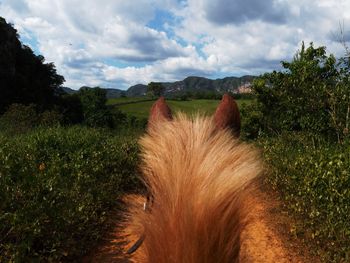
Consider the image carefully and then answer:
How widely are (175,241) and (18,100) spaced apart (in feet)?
126

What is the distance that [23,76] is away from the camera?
39.3m

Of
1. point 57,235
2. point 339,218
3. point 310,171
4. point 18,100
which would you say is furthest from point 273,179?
point 18,100

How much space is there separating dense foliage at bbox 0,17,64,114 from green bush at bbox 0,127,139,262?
2745 centimetres

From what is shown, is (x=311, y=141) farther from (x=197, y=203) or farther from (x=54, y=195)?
(x=197, y=203)

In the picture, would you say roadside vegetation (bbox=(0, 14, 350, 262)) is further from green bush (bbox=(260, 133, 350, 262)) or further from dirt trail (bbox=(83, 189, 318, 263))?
dirt trail (bbox=(83, 189, 318, 263))

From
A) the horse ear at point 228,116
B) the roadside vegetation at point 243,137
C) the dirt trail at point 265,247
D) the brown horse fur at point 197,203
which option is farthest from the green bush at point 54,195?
the brown horse fur at point 197,203

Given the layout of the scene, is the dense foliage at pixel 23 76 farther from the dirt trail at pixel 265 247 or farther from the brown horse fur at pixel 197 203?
the brown horse fur at pixel 197 203

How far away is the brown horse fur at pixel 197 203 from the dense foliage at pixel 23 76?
35484 mm

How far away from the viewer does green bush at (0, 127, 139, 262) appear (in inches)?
169

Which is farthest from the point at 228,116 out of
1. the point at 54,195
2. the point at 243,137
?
the point at 243,137

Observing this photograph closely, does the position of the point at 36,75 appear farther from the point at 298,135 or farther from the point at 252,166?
the point at 252,166

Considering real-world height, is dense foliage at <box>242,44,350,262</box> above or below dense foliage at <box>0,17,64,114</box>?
below

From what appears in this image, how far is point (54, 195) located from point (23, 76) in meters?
37.8

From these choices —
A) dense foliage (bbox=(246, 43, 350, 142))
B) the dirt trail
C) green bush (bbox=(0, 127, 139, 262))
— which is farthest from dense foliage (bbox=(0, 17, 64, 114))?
the dirt trail
